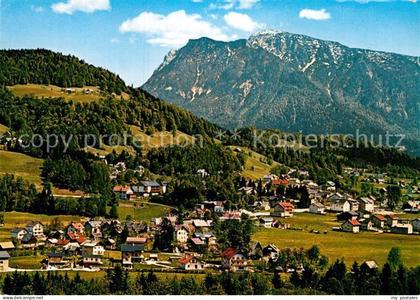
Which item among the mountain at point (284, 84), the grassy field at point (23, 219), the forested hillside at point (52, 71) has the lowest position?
the grassy field at point (23, 219)

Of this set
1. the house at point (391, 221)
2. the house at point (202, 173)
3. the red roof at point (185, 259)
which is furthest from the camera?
the house at point (202, 173)

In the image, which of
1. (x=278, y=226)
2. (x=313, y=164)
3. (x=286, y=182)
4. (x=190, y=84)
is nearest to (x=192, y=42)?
(x=190, y=84)

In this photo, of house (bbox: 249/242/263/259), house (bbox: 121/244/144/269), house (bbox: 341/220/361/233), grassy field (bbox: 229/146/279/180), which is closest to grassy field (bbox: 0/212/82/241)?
house (bbox: 121/244/144/269)

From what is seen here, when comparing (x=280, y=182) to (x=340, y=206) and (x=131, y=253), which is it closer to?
(x=340, y=206)

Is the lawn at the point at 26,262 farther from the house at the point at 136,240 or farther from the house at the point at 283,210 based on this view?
the house at the point at 283,210

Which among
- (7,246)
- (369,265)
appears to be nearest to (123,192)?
(7,246)

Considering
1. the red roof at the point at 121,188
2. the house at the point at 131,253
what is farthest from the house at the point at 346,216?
the house at the point at 131,253

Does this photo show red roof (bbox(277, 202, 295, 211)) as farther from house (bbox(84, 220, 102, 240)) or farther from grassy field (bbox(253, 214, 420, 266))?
house (bbox(84, 220, 102, 240))
